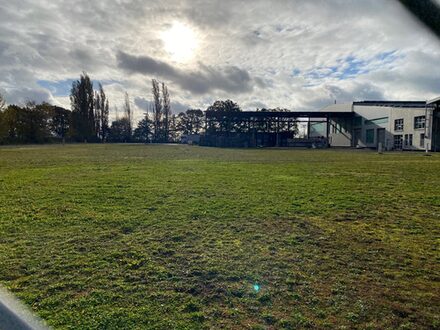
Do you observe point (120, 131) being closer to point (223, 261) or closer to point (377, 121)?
point (377, 121)

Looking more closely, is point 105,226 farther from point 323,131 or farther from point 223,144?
point 323,131

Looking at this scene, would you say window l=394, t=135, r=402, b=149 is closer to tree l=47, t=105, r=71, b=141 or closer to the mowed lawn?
the mowed lawn

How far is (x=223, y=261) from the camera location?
152 inches

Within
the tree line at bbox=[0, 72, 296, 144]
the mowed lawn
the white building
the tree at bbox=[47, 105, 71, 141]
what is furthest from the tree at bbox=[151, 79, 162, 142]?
the mowed lawn

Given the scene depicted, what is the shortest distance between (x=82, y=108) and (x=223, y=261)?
7505 centimetres

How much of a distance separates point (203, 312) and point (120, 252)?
185 centimetres

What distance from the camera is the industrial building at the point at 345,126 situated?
4288 cm

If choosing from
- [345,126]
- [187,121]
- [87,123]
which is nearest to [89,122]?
[87,123]

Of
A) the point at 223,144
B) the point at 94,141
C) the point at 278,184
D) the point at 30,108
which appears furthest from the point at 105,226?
the point at 94,141

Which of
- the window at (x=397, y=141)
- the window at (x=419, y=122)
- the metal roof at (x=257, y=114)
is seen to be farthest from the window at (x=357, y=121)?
the window at (x=419, y=122)

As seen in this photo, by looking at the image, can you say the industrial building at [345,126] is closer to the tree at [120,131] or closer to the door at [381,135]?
the door at [381,135]

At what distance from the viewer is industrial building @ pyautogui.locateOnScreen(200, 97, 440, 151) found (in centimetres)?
4288

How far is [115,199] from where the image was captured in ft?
24.3

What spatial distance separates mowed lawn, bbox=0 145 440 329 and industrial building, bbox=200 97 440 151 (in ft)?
140
